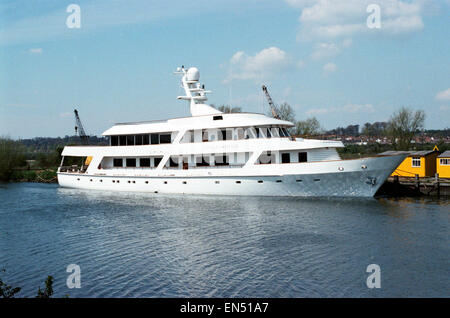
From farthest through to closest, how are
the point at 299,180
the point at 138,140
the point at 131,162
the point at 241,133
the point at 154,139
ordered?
1. the point at 131,162
2. the point at 138,140
3. the point at 154,139
4. the point at 241,133
5. the point at 299,180

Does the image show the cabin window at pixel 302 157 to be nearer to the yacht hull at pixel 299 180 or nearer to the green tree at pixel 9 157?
the yacht hull at pixel 299 180

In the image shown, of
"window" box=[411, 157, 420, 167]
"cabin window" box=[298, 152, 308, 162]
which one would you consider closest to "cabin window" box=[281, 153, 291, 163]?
"cabin window" box=[298, 152, 308, 162]

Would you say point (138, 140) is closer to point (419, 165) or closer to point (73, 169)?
point (73, 169)

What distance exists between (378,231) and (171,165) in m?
19.9

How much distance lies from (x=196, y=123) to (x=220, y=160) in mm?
3581

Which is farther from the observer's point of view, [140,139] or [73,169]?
[73,169]

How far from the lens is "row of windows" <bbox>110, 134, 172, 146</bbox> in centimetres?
3528

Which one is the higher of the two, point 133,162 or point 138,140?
point 138,140

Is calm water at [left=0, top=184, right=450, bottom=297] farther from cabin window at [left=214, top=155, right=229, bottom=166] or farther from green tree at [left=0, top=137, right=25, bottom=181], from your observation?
green tree at [left=0, top=137, right=25, bottom=181]

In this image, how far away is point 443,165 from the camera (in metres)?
35.6

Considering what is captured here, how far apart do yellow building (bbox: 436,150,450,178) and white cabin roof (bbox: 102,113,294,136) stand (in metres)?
14.0

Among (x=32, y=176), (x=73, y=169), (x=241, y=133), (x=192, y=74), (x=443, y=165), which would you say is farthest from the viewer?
(x=32, y=176)

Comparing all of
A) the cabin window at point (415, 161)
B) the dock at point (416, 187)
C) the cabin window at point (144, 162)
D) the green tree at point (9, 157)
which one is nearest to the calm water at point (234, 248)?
the dock at point (416, 187)

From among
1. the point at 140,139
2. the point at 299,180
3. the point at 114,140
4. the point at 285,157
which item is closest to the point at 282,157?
the point at 285,157
